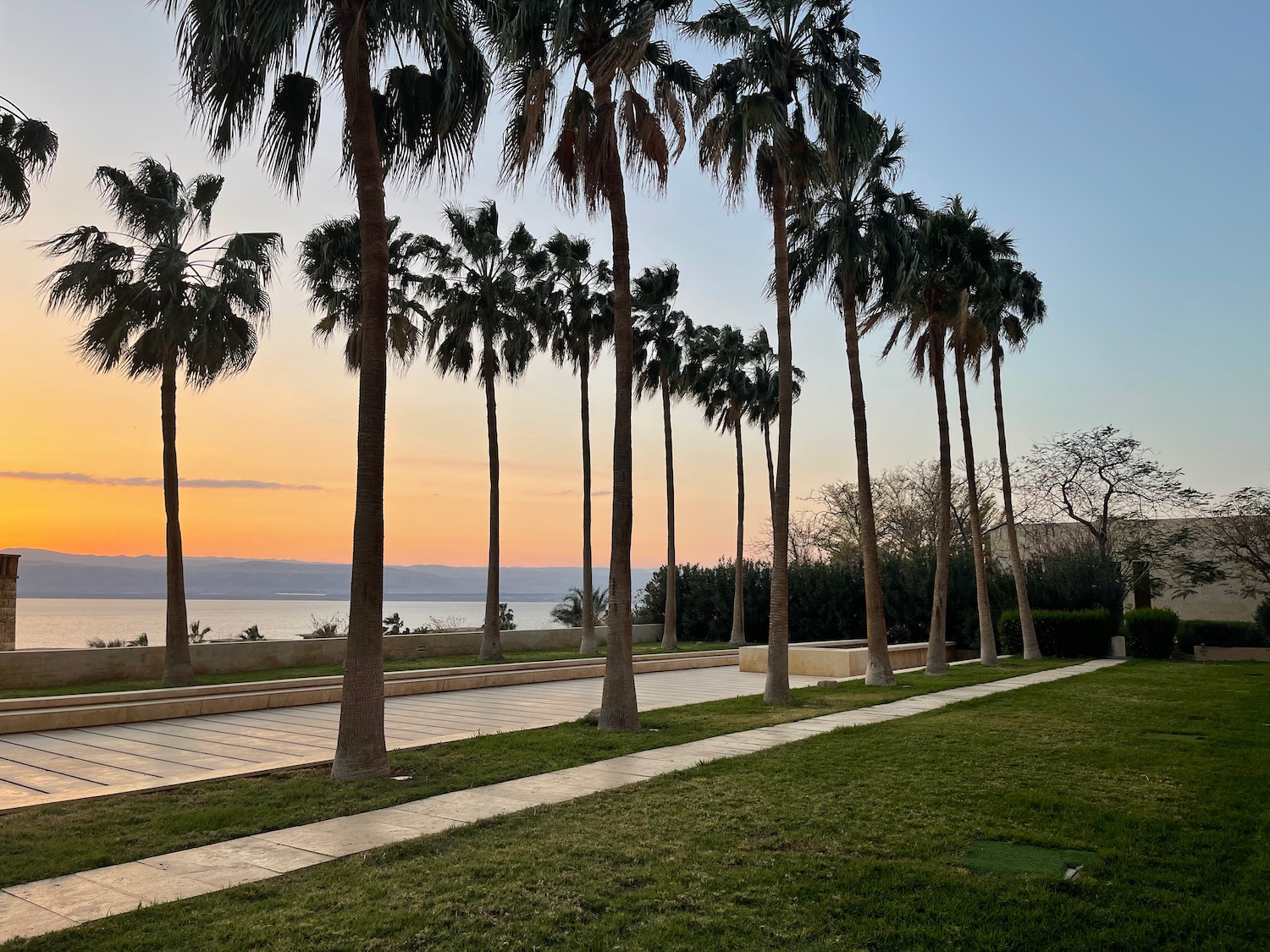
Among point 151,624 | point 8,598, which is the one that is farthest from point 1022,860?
point 151,624

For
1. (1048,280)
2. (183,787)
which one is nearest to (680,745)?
(183,787)

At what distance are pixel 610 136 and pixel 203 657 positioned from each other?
13.6 meters

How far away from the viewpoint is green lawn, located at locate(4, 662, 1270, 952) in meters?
3.90

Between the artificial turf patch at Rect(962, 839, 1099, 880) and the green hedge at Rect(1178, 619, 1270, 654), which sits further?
the green hedge at Rect(1178, 619, 1270, 654)

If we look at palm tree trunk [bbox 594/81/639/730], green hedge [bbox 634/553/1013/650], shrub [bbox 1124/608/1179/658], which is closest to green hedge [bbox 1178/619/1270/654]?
shrub [bbox 1124/608/1179/658]

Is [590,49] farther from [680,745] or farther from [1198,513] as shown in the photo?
[1198,513]

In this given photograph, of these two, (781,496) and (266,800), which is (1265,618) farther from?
(266,800)

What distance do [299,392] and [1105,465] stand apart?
106 ft

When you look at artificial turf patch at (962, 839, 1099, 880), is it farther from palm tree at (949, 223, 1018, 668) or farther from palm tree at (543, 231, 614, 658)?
palm tree at (543, 231, 614, 658)

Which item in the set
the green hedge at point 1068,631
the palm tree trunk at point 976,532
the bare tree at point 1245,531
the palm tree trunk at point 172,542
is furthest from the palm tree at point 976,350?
the bare tree at point 1245,531

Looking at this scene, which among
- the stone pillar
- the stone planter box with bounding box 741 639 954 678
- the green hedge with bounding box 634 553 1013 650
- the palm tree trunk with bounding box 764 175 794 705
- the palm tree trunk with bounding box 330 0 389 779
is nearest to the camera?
the palm tree trunk with bounding box 330 0 389 779

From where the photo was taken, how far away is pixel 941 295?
1889cm

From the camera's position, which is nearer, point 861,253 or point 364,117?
point 364,117

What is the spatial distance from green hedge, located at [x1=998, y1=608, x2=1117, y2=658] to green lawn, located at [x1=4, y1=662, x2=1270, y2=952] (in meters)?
19.6
